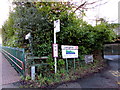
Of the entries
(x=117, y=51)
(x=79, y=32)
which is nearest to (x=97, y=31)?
(x=79, y=32)

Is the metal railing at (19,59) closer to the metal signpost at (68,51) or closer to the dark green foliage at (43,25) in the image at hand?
the dark green foliage at (43,25)

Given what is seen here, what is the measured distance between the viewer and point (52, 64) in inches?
162

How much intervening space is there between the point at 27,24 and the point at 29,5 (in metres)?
1.10

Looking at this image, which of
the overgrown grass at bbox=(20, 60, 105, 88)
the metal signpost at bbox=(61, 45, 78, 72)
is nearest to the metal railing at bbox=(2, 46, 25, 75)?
the overgrown grass at bbox=(20, 60, 105, 88)

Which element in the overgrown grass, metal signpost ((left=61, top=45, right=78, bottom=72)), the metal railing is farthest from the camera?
metal signpost ((left=61, top=45, right=78, bottom=72))

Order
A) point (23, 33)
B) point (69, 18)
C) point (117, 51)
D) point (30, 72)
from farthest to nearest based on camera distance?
point (117, 51)
point (69, 18)
point (23, 33)
point (30, 72)

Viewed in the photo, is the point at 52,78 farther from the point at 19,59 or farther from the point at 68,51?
the point at 19,59

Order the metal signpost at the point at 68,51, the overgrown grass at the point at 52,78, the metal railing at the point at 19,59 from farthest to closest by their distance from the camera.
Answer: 1. the metal signpost at the point at 68,51
2. the metal railing at the point at 19,59
3. the overgrown grass at the point at 52,78

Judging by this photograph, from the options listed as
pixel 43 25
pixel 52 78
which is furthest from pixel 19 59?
pixel 43 25

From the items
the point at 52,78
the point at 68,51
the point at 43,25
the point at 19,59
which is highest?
the point at 43,25

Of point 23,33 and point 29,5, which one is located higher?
point 29,5

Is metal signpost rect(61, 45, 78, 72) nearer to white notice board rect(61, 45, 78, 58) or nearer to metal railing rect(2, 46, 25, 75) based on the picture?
white notice board rect(61, 45, 78, 58)

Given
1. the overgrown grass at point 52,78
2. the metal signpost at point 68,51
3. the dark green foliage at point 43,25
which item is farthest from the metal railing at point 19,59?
the metal signpost at point 68,51

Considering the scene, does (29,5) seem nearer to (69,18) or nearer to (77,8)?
(69,18)
